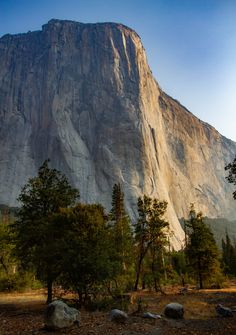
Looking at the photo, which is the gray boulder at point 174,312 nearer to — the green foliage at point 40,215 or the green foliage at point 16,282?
the green foliage at point 40,215

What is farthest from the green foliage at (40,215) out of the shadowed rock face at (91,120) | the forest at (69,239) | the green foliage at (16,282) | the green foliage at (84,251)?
the shadowed rock face at (91,120)

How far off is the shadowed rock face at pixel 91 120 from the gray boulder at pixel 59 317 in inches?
3909

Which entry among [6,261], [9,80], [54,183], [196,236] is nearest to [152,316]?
[54,183]

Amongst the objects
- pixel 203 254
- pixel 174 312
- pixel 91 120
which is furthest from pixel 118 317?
pixel 91 120

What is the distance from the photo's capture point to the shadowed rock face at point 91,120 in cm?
12719

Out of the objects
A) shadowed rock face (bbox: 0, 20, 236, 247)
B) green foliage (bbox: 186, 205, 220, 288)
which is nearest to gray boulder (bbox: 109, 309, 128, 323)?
green foliage (bbox: 186, 205, 220, 288)

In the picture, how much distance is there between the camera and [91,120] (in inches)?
5566

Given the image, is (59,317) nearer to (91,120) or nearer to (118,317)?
(118,317)

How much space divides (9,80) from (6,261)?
377ft

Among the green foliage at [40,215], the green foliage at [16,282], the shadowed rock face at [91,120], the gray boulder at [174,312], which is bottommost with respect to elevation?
the gray boulder at [174,312]

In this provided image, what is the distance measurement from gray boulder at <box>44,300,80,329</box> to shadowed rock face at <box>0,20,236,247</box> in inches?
3909

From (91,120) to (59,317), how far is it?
12852 cm

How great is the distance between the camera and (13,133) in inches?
5408

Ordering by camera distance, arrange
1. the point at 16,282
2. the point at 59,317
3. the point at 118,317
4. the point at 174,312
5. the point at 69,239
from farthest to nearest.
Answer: the point at 16,282
the point at 69,239
the point at 174,312
the point at 118,317
the point at 59,317
